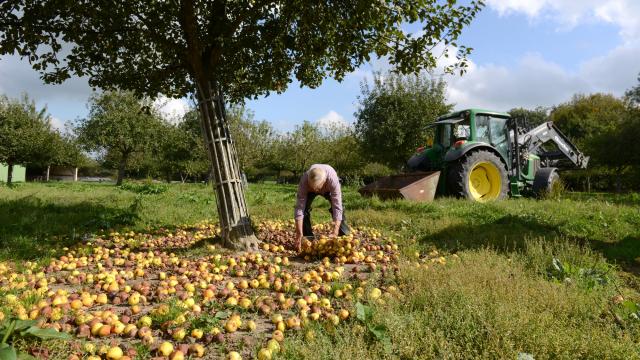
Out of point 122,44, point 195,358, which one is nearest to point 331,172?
point 195,358

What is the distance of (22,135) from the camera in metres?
31.5

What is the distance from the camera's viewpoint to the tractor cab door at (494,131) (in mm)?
13250

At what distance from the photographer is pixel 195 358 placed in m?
3.04

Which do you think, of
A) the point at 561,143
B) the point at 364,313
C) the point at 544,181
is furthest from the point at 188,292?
the point at 561,143

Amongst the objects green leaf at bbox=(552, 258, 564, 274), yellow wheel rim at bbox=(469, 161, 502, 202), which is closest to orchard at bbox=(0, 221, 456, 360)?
green leaf at bbox=(552, 258, 564, 274)

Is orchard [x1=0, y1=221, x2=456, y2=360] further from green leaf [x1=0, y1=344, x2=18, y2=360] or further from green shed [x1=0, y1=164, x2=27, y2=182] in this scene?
green shed [x1=0, y1=164, x2=27, y2=182]

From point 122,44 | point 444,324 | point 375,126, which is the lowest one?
point 444,324

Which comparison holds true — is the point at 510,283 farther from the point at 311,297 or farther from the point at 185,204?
the point at 185,204

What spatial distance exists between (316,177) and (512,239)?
3.59 m

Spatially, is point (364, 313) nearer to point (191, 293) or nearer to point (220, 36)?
point (191, 293)

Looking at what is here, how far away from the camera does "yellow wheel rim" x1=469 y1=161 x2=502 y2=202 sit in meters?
12.5

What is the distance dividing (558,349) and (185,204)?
11.3 m

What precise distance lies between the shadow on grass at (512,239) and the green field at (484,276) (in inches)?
1.0

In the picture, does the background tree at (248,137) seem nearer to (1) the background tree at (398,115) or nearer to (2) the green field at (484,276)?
(1) the background tree at (398,115)
